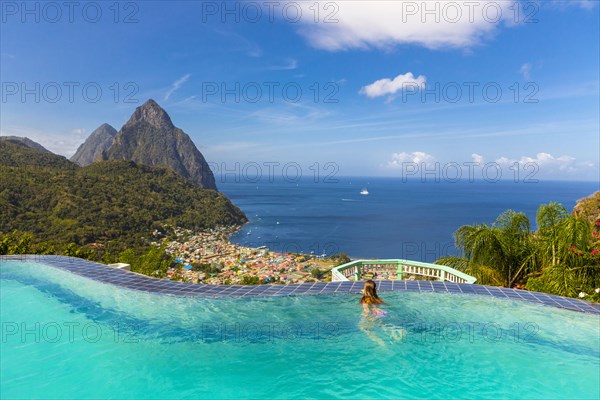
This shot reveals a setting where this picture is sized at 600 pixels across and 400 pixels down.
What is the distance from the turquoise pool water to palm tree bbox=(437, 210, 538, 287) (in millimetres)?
3572

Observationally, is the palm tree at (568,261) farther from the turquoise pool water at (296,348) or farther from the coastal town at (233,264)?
the coastal town at (233,264)

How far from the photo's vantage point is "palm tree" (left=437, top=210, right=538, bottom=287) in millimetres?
9750

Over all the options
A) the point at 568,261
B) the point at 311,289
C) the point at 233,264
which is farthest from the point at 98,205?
the point at 568,261

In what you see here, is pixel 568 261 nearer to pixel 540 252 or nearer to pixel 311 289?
pixel 540 252

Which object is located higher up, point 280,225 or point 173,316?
point 173,316

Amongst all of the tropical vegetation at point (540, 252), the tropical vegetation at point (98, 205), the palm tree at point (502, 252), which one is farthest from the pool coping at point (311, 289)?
the tropical vegetation at point (98, 205)

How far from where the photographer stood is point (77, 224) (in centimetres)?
4612

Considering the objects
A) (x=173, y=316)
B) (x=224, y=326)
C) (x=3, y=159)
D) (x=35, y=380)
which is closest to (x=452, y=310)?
(x=224, y=326)

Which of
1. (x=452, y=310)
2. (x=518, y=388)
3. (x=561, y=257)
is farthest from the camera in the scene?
(x=561, y=257)

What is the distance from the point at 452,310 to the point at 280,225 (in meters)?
80.8

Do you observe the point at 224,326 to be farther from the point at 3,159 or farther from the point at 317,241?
the point at 3,159

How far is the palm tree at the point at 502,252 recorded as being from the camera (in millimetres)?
9750

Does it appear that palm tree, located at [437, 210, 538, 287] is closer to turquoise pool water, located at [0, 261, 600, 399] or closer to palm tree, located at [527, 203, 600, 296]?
palm tree, located at [527, 203, 600, 296]

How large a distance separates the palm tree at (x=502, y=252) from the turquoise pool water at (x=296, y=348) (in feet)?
11.7
